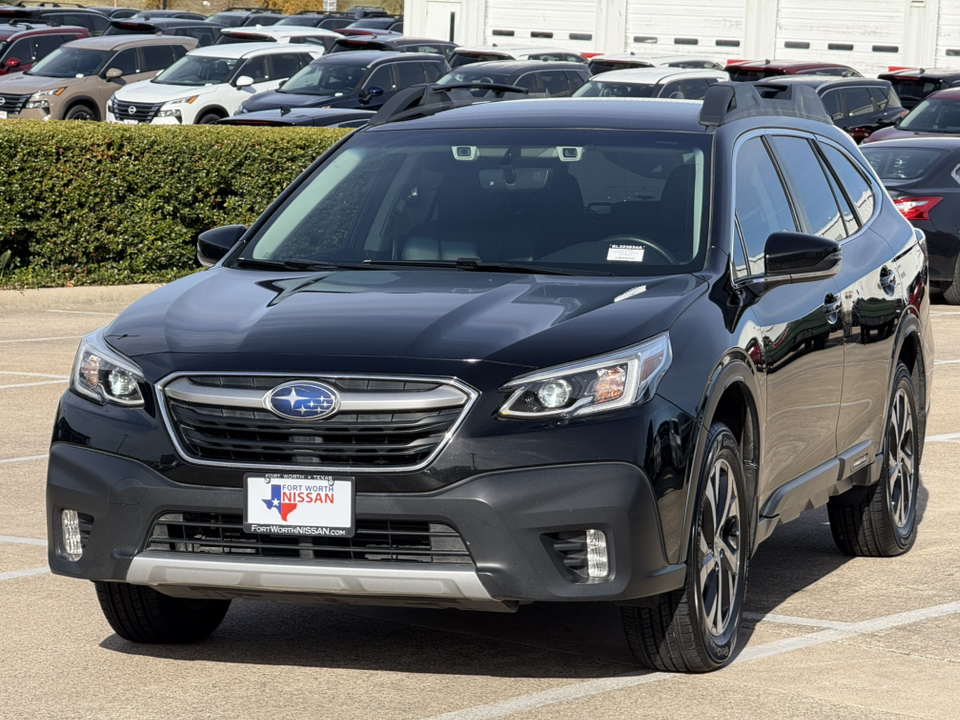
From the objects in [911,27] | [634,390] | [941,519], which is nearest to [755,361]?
[634,390]

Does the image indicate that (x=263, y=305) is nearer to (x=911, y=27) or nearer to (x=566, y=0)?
→ (x=911, y=27)

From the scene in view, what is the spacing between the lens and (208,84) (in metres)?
30.6

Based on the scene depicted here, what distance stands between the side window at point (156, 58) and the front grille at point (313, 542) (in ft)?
96.6

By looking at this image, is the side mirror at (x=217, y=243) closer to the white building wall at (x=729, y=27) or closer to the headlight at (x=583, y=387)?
the headlight at (x=583, y=387)

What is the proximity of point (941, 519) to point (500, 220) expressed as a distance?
3.10 metres

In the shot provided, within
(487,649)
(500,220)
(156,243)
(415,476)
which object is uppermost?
(500,220)

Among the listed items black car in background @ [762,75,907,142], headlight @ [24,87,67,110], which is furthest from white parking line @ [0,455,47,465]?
headlight @ [24,87,67,110]

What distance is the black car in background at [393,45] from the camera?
33969 millimetres

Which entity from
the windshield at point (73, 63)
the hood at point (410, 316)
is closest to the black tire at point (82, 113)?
the windshield at point (73, 63)

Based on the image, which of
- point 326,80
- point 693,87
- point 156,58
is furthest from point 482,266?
point 156,58

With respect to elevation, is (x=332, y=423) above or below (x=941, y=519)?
above

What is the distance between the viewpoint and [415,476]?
4.85m

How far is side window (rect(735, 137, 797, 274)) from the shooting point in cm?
610

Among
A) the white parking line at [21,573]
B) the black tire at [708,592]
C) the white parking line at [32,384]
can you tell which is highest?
the black tire at [708,592]
